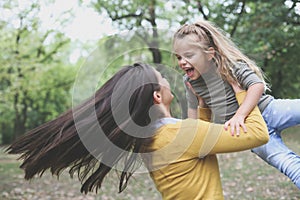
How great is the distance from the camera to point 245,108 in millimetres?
2025

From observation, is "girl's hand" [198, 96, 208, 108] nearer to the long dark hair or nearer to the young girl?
the young girl

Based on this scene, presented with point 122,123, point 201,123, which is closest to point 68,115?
point 122,123

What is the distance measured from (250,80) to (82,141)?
0.89 m

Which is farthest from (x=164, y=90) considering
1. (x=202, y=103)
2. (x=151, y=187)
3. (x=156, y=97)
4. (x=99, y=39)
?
(x=99, y=39)

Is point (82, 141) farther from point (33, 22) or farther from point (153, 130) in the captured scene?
point (33, 22)

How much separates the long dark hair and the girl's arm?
37cm

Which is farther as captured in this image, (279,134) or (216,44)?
(279,134)

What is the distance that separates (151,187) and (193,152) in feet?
19.9

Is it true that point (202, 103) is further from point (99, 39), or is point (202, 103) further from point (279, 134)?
point (99, 39)

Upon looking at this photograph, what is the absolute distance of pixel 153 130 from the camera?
2008mm

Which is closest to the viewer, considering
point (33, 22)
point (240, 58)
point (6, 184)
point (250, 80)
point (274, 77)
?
point (250, 80)

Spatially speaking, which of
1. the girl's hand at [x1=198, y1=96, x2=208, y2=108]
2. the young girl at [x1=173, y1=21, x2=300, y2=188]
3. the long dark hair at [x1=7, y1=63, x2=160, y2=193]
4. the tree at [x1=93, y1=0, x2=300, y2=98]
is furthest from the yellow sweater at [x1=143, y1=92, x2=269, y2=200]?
the tree at [x1=93, y1=0, x2=300, y2=98]

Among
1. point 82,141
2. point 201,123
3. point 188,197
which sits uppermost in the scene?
point 201,123

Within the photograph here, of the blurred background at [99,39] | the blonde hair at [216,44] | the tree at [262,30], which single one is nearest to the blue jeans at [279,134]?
the blonde hair at [216,44]
